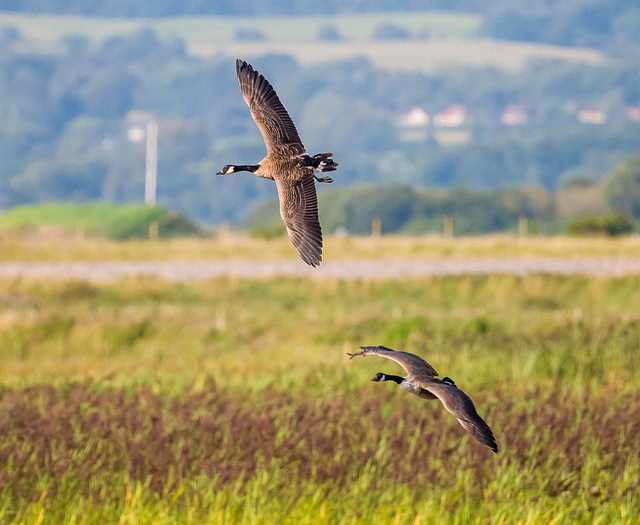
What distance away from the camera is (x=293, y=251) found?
5700 cm

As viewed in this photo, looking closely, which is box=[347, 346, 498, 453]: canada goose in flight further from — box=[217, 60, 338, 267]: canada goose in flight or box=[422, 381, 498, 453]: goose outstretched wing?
box=[217, 60, 338, 267]: canada goose in flight

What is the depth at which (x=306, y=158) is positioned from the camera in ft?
11.3

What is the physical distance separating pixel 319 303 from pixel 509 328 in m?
11.6

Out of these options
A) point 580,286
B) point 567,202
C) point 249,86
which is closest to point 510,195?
point 567,202

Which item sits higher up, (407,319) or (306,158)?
(306,158)

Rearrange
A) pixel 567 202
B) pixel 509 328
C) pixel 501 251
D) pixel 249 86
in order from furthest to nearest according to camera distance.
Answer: pixel 567 202
pixel 501 251
pixel 509 328
pixel 249 86

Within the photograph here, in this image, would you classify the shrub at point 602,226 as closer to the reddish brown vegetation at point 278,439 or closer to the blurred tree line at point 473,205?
the blurred tree line at point 473,205

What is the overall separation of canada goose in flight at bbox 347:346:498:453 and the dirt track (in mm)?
35297

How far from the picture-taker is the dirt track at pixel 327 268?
137 ft

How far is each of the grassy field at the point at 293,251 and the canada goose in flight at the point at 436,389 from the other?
47.9 meters

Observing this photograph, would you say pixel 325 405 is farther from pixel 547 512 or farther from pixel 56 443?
pixel 547 512

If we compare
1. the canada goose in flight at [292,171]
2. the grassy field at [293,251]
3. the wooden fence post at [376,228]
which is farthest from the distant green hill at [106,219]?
the canada goose in flight at [292,171]

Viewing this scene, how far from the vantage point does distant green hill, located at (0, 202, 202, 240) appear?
295ft

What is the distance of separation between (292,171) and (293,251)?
53.6 metres
